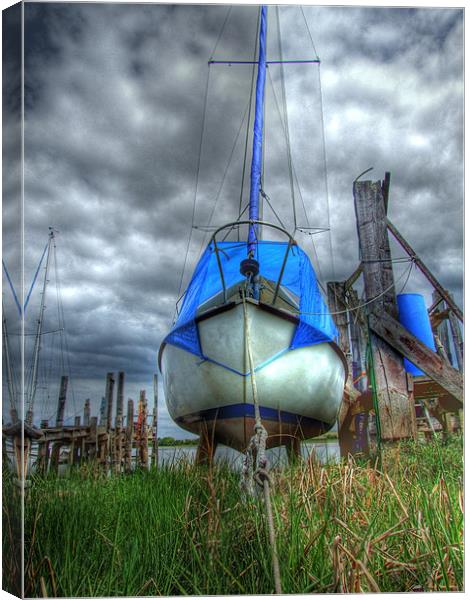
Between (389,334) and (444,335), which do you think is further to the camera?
(444,335)

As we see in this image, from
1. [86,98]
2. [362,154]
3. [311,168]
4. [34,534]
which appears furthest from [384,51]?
[34,534]

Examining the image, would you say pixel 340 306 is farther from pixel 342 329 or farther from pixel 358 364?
pixel 358 364

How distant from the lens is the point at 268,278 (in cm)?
320

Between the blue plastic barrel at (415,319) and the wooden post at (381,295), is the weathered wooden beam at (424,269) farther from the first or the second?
the blue plastic barrel at (415,319)

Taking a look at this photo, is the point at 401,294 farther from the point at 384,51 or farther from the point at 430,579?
the point at 430,579

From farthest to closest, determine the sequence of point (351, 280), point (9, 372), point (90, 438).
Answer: point (90, 438) < point (351, 280) < point (9, 372)

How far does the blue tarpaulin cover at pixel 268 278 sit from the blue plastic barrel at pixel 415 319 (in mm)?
479

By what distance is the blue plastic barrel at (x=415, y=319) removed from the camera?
285 cm

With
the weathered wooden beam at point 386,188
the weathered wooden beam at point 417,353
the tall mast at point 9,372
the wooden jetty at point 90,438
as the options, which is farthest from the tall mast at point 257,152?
the tall mast at point 9,372

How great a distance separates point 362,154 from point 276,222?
42.2 inches

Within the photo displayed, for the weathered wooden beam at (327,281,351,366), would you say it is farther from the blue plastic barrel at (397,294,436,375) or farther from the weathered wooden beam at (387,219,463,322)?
the weathered wooden beam at (387,219,463,322)

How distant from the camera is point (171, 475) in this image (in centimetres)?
195

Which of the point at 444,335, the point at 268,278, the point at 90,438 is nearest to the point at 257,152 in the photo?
the point at 268,278

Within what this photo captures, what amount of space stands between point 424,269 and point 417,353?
508 mm
